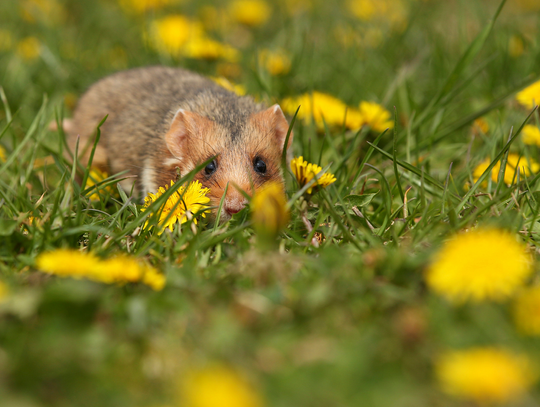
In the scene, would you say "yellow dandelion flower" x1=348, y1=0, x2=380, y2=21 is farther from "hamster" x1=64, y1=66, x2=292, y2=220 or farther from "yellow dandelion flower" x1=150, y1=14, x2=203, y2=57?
"hamster" x1=64, y1=66, x2=292, y2=220

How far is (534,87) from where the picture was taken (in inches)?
179

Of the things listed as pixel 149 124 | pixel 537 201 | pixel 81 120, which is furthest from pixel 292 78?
pixel 537 201

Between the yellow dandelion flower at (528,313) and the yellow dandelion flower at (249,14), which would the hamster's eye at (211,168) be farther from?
the yellow dandelion flower at (249,14)

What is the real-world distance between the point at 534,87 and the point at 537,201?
1.61 m

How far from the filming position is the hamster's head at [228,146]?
154 inches

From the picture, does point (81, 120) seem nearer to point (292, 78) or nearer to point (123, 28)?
point (292, 78)

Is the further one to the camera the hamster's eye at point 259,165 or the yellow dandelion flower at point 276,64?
the yellow dandelion flower at point 276,64

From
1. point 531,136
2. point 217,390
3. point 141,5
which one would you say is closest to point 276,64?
point 531,136

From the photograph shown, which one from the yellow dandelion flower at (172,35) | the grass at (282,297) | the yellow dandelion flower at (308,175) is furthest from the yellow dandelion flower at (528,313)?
the yellow dandelion flower at (172,35)

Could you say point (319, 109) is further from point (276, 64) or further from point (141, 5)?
point (141, 5)

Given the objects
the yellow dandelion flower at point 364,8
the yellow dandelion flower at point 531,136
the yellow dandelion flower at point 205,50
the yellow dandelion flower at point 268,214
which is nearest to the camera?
the yellow dandelion flower at point 268,214

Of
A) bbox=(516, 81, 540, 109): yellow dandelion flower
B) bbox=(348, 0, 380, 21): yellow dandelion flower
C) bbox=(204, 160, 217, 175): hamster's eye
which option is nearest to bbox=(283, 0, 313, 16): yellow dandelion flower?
bbox=(348, 0, 380, 21): yellow dandelion flower

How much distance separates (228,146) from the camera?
403 centimetres

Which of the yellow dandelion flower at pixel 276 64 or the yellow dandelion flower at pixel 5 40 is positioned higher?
the yellow dandelion flower at pixel 276 64
